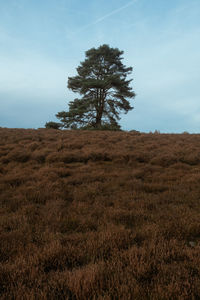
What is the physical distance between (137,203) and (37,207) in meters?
2.13

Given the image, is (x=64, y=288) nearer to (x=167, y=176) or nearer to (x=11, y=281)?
(x=11, y=281)

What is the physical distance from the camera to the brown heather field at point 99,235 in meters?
1.83

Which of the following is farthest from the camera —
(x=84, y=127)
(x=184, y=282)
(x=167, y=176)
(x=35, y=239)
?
(x=84, y=127)

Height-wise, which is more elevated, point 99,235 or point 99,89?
point 99,89

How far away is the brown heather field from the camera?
5.99 ft

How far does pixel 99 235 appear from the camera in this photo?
2.68 m

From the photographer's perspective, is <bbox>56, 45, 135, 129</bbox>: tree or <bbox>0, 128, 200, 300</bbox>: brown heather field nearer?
<bbox>0, 128, 200, 300</bbox>: brown heather field

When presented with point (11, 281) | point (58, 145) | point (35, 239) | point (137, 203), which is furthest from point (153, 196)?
point (58, 145)

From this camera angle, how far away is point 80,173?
6.11 metres

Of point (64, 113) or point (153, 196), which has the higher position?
point (64, 113)

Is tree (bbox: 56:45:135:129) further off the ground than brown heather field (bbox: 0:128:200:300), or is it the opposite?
tree (bbox: 56:45:135:129)

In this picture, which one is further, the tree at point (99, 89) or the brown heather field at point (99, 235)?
the tree at point (99, 89)

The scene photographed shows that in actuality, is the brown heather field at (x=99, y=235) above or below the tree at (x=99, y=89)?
below

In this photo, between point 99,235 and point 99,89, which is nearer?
point 99,235
